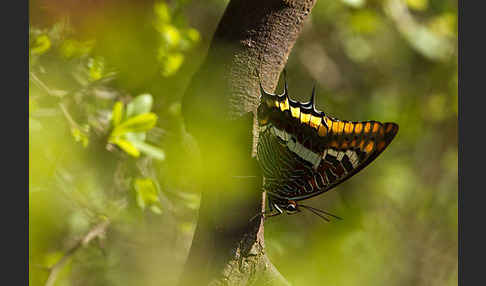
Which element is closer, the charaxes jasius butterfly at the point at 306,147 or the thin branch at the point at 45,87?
the charaxes jasius butterfly at the point at 306,147

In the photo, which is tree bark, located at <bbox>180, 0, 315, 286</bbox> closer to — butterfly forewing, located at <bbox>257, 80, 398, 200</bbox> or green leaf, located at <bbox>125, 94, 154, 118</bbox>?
butterfly forewing, located at <bbox>257, 80, 398, 200</bbox>

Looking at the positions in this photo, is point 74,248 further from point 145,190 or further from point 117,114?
point 117,114

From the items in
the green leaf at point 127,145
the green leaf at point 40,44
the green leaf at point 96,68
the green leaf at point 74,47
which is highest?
the green leaf at point 40,44

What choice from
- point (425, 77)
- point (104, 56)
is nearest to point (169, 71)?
point (104, 56)

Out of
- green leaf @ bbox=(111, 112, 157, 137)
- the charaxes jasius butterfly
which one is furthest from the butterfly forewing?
green leaf @ bbox=(111, 112, 157, 137)

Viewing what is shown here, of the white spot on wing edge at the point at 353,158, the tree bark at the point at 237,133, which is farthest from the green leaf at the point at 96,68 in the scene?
the white spot on wing edge at the point at 353,158

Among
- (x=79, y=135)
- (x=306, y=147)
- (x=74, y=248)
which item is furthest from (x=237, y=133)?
(x=74, y=248)

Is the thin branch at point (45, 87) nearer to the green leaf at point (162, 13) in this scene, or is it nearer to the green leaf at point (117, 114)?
the green leaf at point (117, 114)
